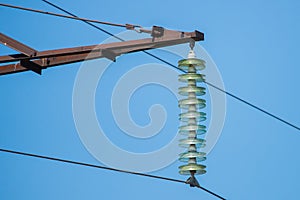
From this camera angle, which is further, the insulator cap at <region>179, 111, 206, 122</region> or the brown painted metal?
the insulator cap at <region>179, 111, 206, 122</region>

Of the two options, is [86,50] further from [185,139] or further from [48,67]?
[185,139]

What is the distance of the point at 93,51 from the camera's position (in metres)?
9.13

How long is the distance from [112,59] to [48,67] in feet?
3.13

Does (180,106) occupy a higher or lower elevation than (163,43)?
lower

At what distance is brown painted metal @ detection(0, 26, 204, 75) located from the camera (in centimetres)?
866

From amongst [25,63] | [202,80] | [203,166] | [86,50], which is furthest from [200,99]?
[25,63]

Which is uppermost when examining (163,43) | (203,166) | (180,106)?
(163,43)

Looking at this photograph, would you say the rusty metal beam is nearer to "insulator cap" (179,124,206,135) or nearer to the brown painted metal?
the brown painted metal

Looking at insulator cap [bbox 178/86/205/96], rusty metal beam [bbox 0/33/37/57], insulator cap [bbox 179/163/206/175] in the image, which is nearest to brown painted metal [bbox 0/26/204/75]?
rusty metal beam [bbox 0/33/37/57]

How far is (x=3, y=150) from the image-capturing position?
30.1 ft

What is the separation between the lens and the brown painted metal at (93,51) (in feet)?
28.4

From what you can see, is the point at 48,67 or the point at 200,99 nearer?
the point at 200,99

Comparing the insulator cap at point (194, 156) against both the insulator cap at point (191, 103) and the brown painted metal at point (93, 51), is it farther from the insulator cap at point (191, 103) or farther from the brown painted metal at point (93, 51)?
the brown painted metal at point (93, 51)

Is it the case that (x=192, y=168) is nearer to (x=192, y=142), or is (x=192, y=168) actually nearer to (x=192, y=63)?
(x=192, y=142)
